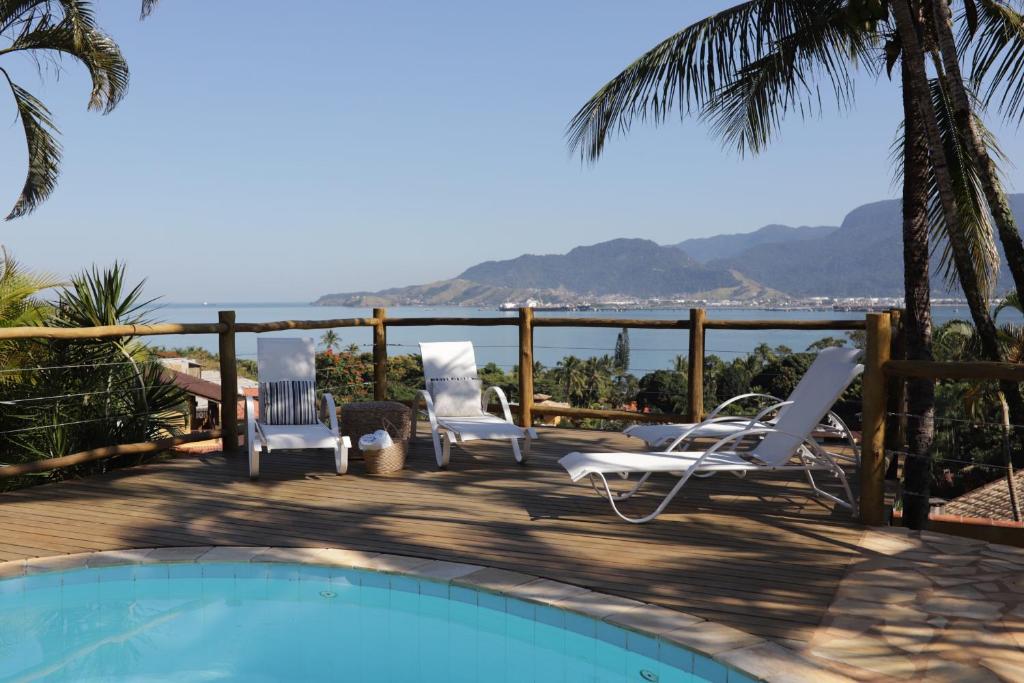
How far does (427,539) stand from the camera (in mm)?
4125

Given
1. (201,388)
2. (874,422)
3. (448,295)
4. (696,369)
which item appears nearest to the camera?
(874,422)

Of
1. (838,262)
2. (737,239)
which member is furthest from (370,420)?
(737,239)

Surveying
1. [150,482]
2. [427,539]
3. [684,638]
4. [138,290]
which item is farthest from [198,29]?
[684,638]

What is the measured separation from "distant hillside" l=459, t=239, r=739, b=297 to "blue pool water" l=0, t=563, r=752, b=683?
83.4 metres

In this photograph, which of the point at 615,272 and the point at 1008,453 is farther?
the point at 615,272

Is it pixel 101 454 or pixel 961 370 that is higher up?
pixel 961 370

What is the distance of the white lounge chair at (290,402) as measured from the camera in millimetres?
5621

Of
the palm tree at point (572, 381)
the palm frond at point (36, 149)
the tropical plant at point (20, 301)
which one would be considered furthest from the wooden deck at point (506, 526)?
the palm tree at point (572, 381)

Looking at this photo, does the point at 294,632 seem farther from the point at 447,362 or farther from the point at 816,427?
the point at 447,362

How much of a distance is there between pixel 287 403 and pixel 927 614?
4.45 meters

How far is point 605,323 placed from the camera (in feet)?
23.4

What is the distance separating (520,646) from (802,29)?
21.5 feet

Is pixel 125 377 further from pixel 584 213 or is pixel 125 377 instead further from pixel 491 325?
pixel 584 213

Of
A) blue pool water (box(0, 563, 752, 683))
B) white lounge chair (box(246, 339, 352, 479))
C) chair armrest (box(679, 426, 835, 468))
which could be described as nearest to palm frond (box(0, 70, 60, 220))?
white lounge chair (box(246, 339, 352, 479))
